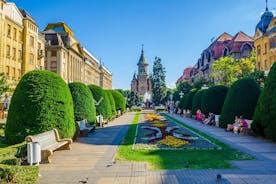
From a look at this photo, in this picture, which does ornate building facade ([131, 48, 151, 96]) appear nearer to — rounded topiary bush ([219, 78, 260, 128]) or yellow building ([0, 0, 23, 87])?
yellow building ([0, 0, 23, 87])

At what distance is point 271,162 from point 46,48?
65.9 meters

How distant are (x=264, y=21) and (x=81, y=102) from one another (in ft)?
161

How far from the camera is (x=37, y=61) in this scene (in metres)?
58.7

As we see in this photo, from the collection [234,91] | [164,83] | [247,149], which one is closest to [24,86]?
[247,149]

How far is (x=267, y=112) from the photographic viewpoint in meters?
16.5

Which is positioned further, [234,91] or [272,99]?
Result: [234,91]

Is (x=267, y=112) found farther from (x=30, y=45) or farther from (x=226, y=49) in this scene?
(x=226, y=49)

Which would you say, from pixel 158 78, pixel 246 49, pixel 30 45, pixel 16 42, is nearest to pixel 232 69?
pixel 246 49

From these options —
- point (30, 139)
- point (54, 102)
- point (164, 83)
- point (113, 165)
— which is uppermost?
point (164, 83)

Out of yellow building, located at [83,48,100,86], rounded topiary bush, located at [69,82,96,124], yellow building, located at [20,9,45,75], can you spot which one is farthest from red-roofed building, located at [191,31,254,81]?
rounded topiary bush, located at [69,82,96,124]

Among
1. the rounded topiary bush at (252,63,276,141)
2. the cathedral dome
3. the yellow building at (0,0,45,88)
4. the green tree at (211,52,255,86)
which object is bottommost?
the rounded topiary bush at (252,63,276,141)

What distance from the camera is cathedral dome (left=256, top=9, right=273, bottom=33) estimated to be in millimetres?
59428

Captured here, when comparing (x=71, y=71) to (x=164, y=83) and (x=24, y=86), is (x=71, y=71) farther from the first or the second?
(x=24, y=86)

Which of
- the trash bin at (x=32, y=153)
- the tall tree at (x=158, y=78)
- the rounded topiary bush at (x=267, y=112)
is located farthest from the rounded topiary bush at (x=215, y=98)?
the tall tree at (x=158, y=78)
